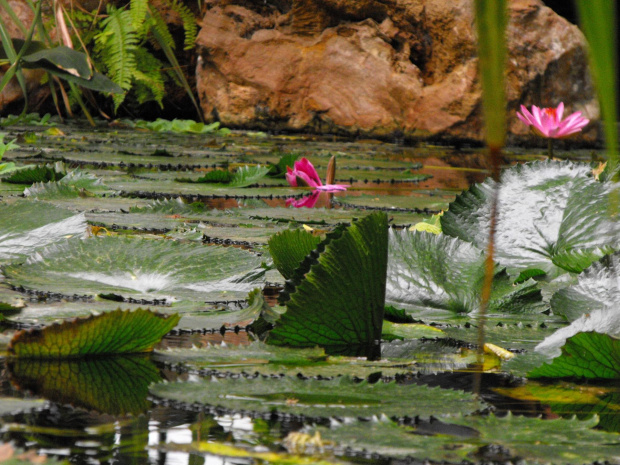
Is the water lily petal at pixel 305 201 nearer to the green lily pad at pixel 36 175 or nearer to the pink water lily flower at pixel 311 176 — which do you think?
the pink water lily flower at pixel 311 176

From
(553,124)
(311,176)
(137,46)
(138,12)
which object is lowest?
(311,176)

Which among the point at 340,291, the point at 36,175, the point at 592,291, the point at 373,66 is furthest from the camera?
the point at 373,66

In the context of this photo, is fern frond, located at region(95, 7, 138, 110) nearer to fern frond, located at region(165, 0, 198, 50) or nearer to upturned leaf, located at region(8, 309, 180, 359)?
fern frond, located at region(165, 0, 198, 50)

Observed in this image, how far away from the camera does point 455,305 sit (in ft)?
2.52

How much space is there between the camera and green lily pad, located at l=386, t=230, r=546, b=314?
78 centimetres

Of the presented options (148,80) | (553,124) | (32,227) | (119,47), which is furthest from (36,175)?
(148,80)

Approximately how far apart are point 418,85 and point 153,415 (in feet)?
15.2

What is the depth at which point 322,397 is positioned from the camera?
0.47 meters

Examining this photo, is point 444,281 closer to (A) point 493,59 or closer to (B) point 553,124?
(A) point 493,59

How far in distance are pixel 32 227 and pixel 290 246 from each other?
33cm

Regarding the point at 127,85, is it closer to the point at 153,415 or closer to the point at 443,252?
the point at 443,252

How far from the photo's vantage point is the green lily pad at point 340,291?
602mm

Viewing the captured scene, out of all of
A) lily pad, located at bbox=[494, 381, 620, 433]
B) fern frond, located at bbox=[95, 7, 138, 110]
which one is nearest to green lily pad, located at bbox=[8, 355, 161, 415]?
lily pad, located at bbox=[494, 381, 620, 433]

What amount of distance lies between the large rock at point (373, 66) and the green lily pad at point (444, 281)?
3835mm
